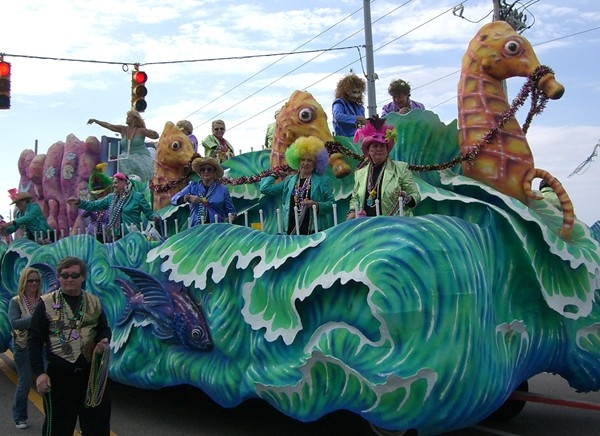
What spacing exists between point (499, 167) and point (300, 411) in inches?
103

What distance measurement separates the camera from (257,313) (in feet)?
18.4

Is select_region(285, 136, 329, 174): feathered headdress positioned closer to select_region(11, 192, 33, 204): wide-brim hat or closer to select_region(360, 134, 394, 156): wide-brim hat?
select_region(360, 134, 394, 156): wide-brim hat

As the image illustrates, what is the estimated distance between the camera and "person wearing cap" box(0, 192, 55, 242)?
10586 mm

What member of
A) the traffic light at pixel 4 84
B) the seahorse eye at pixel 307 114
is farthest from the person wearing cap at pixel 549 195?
the traffic light at pixel 4 84

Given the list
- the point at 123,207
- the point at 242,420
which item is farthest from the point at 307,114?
the point at 242,420

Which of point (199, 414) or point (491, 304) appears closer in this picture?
point (491, 304)

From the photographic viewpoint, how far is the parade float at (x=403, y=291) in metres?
4.56

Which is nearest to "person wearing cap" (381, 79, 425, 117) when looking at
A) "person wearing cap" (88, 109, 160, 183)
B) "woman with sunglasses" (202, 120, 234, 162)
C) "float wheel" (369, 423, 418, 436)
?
"woman with sunglasses" (202, 120, 234, 162)

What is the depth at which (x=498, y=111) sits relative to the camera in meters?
6.30

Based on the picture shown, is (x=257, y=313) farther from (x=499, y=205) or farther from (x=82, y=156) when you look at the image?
(x=82, y=156)

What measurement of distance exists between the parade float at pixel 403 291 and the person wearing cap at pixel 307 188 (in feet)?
1.34

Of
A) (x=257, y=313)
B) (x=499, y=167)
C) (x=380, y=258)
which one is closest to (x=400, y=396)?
(x=380, y=258)

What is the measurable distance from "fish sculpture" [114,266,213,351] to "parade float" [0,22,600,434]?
0.02m

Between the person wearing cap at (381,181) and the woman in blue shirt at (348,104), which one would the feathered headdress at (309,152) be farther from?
the woman in blue shirt at (348,104)
